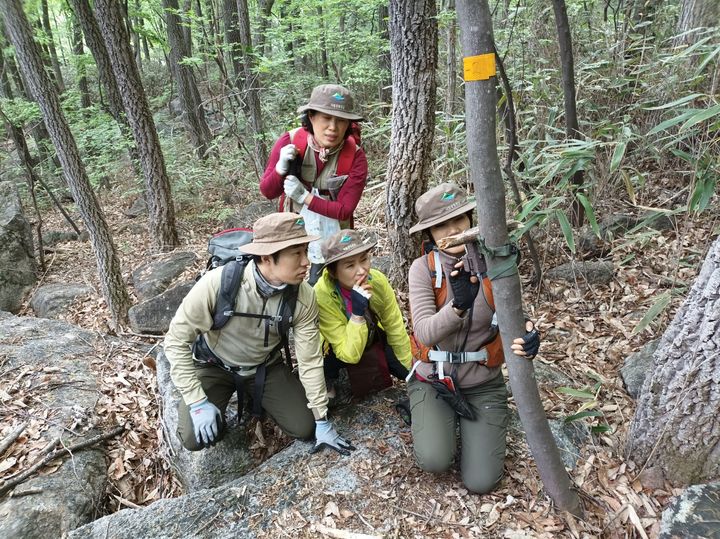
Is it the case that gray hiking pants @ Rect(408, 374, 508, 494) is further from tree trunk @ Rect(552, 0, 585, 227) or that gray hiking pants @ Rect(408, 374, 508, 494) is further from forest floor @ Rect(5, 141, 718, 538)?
tree trunk @ Rect(552, 0, 585, 227)

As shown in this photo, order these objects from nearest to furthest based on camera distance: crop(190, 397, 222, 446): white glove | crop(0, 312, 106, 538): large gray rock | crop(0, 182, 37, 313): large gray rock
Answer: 1. crop(0, 312, 106, 538): large gray rock
2. crop(190, 397, 222, 446): white glove
3. crop(0, 182, 37, 313): large gray rock

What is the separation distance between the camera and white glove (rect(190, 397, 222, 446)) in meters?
2.97

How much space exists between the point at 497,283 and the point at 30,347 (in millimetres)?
4852

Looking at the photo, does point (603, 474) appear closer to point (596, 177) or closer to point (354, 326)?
point (354, 326)

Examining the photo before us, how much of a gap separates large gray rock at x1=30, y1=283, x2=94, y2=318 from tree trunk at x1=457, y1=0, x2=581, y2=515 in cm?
707

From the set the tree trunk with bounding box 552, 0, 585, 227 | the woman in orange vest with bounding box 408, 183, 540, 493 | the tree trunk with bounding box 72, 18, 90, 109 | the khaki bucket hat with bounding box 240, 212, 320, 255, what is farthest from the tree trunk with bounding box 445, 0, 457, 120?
the tree trunk with bounding box 72, 18, 90, 109

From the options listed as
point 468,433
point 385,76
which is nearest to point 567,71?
point 468,433

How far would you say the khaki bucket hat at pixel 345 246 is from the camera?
2.88 m

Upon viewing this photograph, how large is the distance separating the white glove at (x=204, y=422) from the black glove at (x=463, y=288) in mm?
1867

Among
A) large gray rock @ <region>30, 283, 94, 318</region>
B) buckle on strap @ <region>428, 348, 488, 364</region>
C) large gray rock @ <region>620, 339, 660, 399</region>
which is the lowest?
large gray rock @ <region>30, 283, 94, 318</region>

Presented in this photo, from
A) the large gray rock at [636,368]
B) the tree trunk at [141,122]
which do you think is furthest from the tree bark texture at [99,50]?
the large gray rock at [636,368]

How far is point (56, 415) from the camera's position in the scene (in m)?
3.61

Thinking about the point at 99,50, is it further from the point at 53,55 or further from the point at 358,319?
the point at 53,55

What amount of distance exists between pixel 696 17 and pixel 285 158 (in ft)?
18.3
